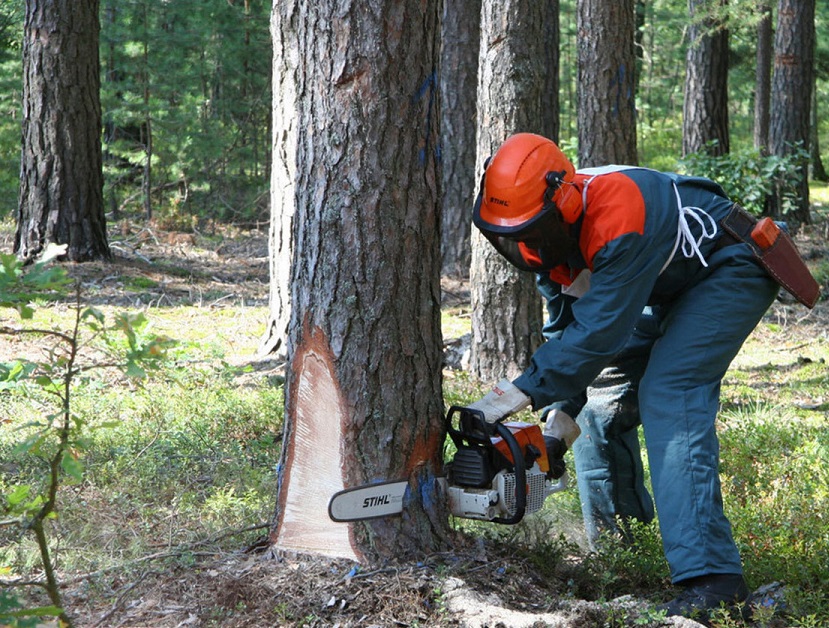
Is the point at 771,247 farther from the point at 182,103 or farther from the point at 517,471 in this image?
the point at 182,103

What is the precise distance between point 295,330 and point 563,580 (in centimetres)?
145

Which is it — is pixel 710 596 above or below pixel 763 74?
below

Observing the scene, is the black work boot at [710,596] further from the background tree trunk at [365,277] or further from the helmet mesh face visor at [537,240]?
the helmet mesh face visor at [537,240]

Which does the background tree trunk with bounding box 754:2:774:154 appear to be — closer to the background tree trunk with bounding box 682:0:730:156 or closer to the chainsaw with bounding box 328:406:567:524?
the background tree trunk with bounding box 682:0:730:156

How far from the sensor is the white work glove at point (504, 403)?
318 cm

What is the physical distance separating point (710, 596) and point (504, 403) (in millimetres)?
966

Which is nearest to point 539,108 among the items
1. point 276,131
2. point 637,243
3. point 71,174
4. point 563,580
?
point 276,131

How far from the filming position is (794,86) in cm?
1398

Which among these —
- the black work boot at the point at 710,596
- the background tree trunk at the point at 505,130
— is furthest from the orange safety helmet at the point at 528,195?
the background tree trunk at the point at 505,130

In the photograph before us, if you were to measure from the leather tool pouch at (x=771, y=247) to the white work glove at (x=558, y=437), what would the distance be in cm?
101

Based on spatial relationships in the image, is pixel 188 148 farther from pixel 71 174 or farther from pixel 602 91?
pixel 602 91

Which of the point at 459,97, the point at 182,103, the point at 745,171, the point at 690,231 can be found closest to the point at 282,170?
the point at 690,231

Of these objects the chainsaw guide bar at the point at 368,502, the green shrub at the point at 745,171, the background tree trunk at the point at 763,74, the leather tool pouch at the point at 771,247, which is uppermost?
the background tree trunk at the point at 763,74

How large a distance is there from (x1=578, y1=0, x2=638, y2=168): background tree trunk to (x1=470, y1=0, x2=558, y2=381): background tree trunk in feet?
5.45
